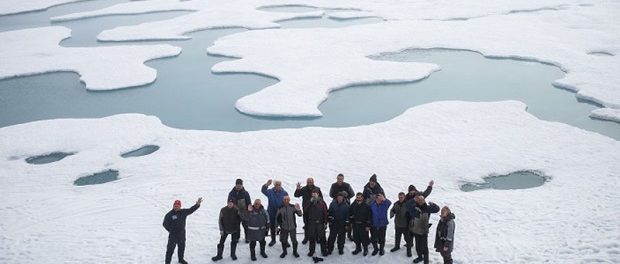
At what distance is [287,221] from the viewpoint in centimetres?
1218

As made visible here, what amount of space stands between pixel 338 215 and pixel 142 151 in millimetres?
11521

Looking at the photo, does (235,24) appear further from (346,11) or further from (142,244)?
(142,244)

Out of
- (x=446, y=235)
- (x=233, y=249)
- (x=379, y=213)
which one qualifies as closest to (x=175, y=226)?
(x=233, y=249)

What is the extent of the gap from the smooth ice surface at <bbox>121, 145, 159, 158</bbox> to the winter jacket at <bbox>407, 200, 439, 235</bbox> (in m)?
12.5

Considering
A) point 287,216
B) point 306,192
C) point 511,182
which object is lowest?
point 511,182

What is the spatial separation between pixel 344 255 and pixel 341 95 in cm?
1580

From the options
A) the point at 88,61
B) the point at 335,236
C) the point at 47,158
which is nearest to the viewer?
the point at 335,236

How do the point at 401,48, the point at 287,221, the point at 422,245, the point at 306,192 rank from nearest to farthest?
the point at 422,245, the point at 287,221, the point at 306,192, the point at 401,48

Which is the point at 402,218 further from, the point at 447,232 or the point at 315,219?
the point at 315,219

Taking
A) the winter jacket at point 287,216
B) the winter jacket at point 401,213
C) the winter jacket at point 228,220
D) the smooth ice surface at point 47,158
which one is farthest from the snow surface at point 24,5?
the winter jacket at point 401,213

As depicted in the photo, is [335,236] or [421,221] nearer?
[421,221]

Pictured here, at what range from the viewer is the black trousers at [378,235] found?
39.9 ft

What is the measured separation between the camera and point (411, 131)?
21.6m

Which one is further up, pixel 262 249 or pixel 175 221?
pixel 175 221
